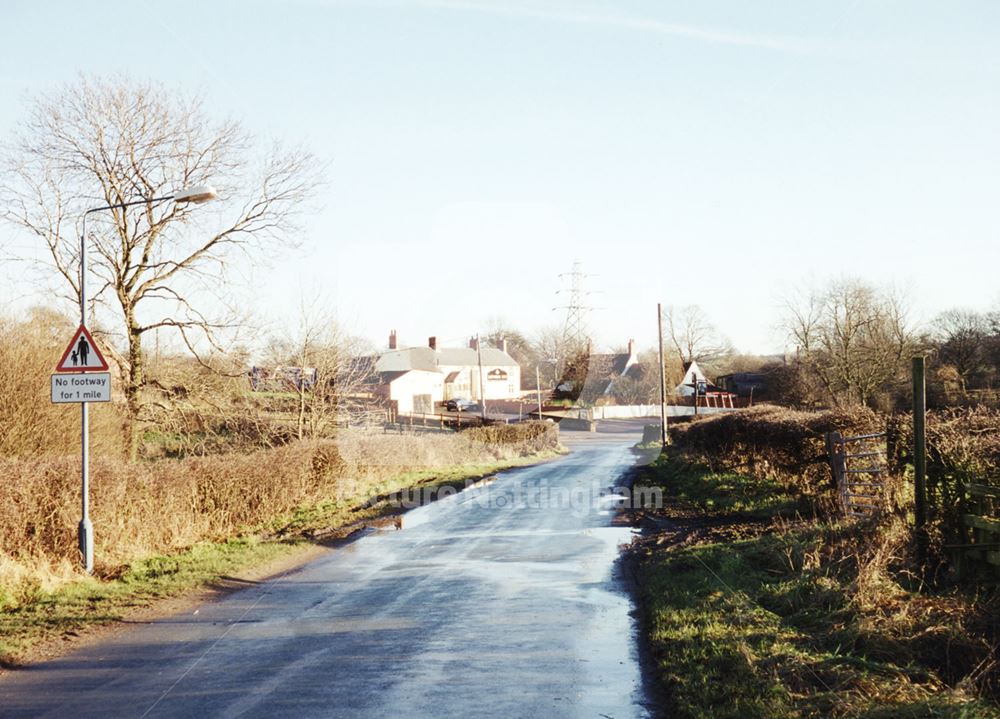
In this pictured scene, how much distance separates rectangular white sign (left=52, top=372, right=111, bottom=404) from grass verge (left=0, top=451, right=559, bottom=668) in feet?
8.63

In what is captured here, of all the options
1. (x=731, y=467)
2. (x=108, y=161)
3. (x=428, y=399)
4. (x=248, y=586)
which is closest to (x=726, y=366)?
(x=428, y=399)

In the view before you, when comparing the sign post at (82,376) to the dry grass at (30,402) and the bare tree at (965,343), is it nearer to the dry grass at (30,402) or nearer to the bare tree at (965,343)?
the dry grass at (30,402)

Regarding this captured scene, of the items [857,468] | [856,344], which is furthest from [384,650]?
[856,344]

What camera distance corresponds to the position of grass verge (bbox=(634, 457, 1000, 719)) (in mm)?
5965

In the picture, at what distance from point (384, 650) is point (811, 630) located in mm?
4265

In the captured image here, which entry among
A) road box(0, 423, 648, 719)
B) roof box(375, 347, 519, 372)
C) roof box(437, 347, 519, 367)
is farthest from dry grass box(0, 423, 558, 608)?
roof box(437, 347, 519, 367)

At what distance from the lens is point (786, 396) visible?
5462 centimetres

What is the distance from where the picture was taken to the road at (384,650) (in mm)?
6656

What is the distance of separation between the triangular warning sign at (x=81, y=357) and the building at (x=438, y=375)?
63.0 metres

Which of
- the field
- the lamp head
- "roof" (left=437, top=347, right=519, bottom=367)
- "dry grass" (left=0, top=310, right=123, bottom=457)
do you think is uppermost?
"roof" (left=437, top=347, right=519, bottom=367)

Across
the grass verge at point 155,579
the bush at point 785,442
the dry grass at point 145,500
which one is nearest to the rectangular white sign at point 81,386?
the dry grass at point 145,500

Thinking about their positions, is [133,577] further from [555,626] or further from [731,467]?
[731,467]

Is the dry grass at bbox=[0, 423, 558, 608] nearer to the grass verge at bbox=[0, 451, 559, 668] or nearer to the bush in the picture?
the grass verge at bbox=[0, 451, 559, 668]

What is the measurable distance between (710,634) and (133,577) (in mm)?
8255
